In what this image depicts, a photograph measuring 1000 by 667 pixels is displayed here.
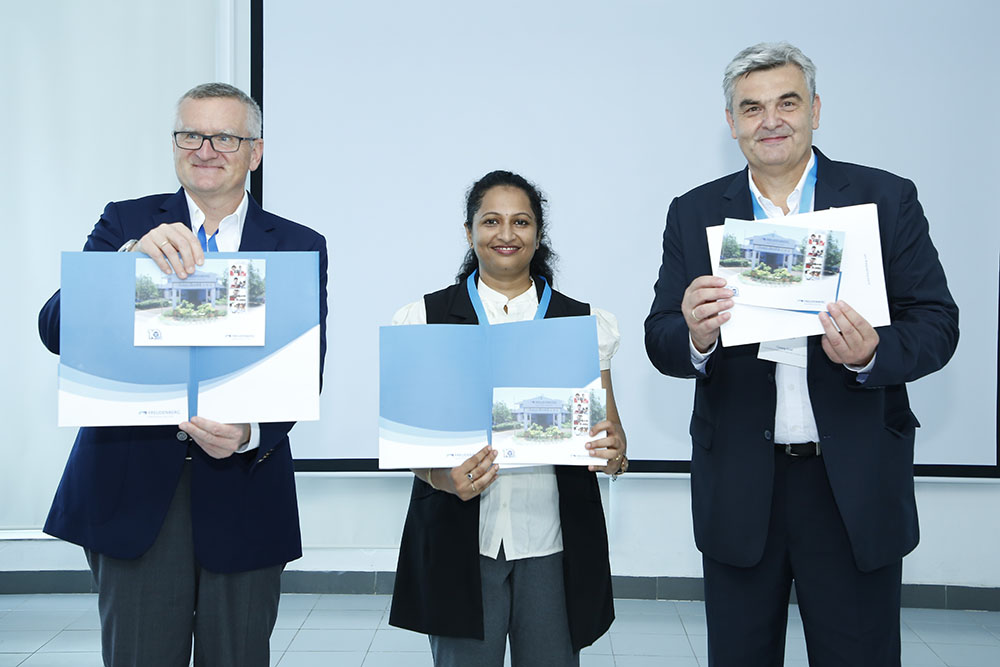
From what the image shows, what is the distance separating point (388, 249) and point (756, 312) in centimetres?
257

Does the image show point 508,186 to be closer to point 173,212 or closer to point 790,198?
point 790,198

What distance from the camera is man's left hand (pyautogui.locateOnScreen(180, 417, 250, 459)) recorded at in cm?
157

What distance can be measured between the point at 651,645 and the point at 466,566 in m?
2.03

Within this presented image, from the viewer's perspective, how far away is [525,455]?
5.62ft

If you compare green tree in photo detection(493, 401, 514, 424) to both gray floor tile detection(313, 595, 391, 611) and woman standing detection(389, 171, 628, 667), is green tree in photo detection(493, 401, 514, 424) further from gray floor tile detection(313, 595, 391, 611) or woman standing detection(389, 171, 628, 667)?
gray floor tile detection(313, 595, 391, 611)

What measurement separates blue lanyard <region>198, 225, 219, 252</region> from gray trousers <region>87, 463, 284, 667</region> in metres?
0.49

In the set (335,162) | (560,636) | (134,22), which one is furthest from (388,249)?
(560,636)

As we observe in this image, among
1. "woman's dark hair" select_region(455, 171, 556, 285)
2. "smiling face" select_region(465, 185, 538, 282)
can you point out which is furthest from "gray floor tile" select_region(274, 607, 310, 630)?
"smiling face" select_region(465, 185, 538, 282)

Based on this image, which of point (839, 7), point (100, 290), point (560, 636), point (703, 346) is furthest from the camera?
point (839, 7)

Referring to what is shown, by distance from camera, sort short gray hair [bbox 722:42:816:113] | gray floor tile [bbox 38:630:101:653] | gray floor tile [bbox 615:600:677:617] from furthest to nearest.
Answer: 1. gray floor tile [bbox 615:600:677:617]
2. gray floor tile [bbox 38:630:101:653]
3. short gray hair [bbox 722:42:816:113]

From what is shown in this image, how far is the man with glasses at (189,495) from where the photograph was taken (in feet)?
5.26

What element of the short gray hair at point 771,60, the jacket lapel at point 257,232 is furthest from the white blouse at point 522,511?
the short gray hair at point 771,60

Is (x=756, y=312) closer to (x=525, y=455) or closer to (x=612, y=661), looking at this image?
(x=525, y=455)

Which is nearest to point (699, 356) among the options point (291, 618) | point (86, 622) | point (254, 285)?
point (254, 285)
